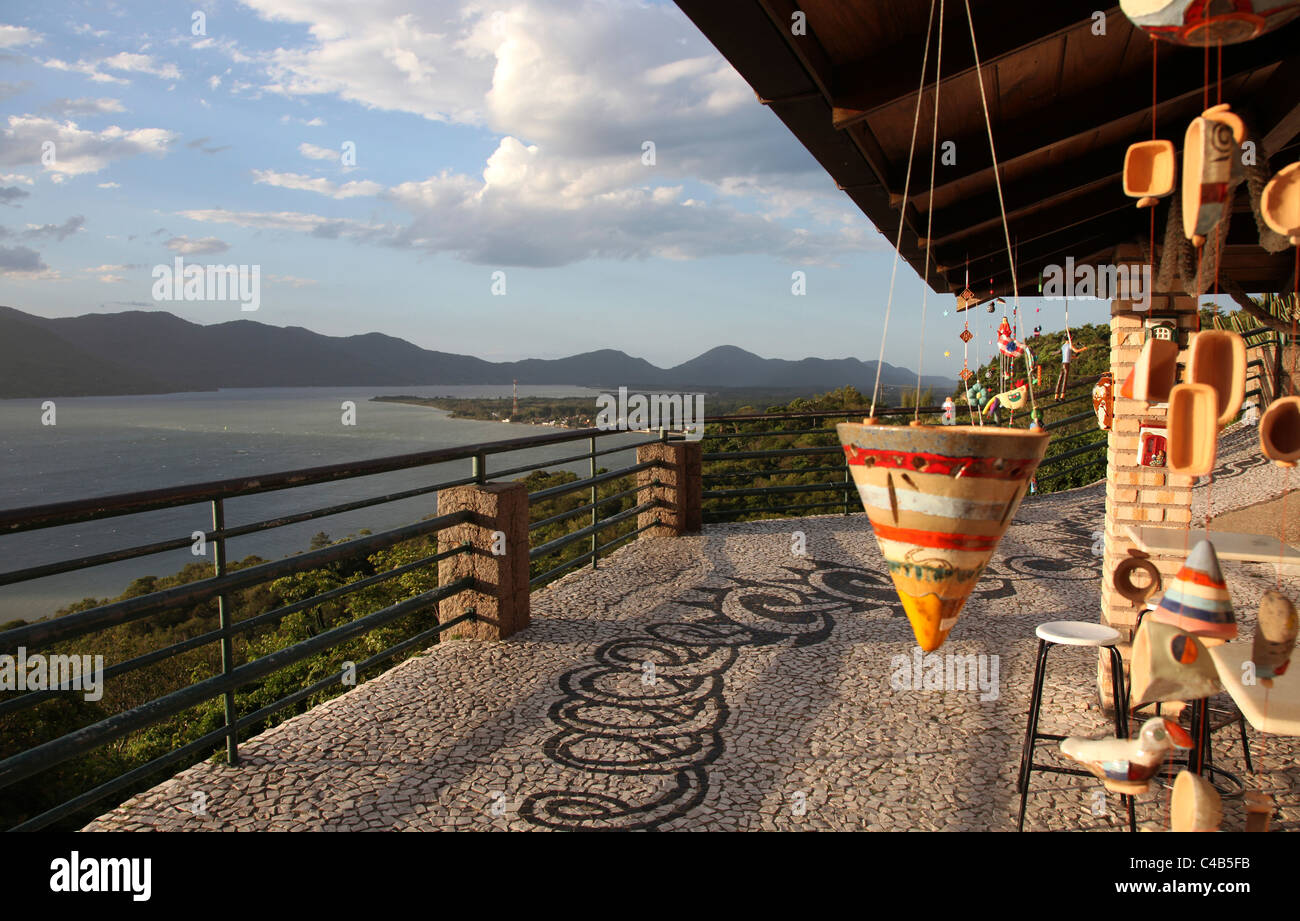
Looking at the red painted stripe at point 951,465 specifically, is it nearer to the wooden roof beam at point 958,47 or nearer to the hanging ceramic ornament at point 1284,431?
the hanging ceramic ornament at point 1284,431

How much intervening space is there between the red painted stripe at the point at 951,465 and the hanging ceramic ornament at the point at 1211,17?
57 cm

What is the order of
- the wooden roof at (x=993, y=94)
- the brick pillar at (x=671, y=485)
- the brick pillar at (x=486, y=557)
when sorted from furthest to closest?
the brick pillar at (x=671, y=485) < the brick pillar at (x=486, y=557) < the wooden roof at (x=993, y=94)

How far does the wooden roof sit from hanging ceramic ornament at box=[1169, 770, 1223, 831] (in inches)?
66.1

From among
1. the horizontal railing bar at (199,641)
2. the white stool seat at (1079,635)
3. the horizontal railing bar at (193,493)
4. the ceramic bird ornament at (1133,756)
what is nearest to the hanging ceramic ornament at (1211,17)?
the ceramic bird ornament at (1133,756)

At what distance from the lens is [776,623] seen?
503 cm

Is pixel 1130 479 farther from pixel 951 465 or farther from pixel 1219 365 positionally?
pixel 951 465

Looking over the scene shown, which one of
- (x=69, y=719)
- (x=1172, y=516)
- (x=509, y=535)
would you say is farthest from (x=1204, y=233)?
(x=69, y=719)

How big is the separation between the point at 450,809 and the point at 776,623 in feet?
8.88

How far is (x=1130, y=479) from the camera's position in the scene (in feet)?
11.7

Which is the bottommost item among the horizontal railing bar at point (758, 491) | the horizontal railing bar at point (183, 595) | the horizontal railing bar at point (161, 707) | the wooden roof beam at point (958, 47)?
the horizontal railing bar at point (161, 707)

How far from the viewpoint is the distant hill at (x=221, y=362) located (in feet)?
150

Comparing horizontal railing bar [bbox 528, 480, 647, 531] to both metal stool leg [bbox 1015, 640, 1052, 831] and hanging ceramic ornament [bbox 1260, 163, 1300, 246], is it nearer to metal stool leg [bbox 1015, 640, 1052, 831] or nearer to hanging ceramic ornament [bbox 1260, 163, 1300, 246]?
metal stool leg [bbox 1015, 640, 1052, 831]

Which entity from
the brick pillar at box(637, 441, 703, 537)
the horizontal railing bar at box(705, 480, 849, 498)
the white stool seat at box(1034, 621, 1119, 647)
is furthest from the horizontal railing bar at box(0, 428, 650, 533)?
the horizontal railing bar at box(705, 480, 849, 498)
